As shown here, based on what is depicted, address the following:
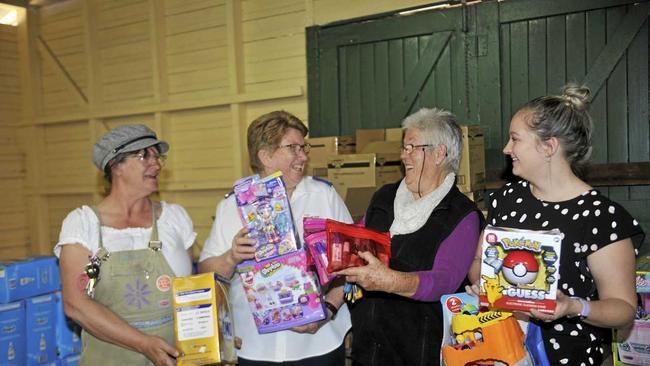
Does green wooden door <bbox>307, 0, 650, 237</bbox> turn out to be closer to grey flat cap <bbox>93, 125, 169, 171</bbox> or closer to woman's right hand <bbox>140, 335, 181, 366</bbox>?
grey flat cap <bbox>93, 125, 169, 171</bbox>

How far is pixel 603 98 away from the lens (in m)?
3.82

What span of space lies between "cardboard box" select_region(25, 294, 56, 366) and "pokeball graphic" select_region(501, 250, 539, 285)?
2.70m

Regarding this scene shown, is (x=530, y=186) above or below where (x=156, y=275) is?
above

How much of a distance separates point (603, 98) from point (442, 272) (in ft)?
7.96

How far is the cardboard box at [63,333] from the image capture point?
3.36 metres

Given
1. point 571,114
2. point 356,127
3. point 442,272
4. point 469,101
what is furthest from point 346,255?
point 356,127

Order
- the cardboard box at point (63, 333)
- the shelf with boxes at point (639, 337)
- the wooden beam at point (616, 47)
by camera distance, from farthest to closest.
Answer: the wooden beam at point (616, 47) < the cardboard box at point (63, 333) < the shelf with boxes at point (639, 337)

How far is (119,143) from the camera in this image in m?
2.54

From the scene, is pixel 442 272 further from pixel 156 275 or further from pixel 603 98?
pixel 603 98

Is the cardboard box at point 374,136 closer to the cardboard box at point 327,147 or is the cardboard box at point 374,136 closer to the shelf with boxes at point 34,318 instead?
the cardboard box at point 327,147

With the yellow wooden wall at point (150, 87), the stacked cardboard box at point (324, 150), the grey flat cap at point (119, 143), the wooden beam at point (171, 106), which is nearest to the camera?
the grey flat cap at point (119, 143)

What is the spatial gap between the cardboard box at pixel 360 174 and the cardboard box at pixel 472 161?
539 mm

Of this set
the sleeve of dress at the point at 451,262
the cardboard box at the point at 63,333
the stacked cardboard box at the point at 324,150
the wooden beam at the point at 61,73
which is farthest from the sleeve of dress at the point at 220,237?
the wooden beam at the point at 61,73

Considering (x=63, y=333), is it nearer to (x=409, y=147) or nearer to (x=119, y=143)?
(x=119, y=143)
